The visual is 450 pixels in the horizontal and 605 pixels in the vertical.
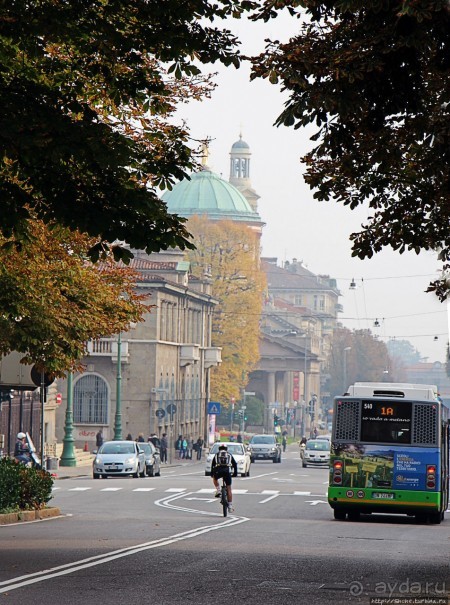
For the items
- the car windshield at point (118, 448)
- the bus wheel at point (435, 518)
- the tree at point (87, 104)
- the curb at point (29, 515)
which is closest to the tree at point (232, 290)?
the car windshield at point (118, 448)

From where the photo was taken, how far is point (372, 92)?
14094 mm

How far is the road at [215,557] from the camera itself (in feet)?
46.8

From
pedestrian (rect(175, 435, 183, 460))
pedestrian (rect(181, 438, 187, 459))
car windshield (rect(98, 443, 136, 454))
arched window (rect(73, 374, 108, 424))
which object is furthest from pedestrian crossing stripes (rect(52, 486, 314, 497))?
pedestrian (rect(175, 435, 183, 460))

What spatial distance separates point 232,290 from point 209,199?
79.2m

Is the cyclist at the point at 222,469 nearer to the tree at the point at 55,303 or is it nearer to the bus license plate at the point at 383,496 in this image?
the bus license plate at the point at 383,496

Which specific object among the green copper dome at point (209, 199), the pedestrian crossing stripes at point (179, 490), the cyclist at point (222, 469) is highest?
the green copper dome at point (209, 199)

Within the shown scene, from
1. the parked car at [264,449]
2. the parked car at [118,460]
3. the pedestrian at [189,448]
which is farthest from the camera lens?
the pedestrian at [189,448]

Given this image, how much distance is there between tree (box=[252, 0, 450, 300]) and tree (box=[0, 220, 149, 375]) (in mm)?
8599

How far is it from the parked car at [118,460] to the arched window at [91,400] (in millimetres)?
31438

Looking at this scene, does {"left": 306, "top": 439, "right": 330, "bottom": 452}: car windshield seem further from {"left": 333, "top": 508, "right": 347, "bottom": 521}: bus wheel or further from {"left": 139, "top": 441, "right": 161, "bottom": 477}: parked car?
{"left": 333, "top": 508, "right": 347, "bottom": 521}: bus wheel

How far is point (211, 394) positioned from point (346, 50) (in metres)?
86.3

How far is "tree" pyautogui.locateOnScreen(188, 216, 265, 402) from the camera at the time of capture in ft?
329

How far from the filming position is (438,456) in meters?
28.4

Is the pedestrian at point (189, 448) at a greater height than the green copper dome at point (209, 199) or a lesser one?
lesser
